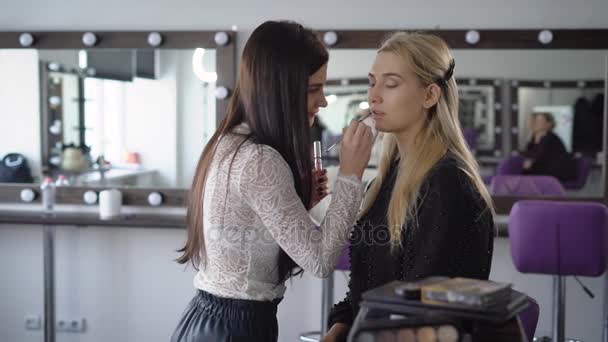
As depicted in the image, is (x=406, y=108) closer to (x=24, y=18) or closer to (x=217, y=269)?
(x=217, y=269)

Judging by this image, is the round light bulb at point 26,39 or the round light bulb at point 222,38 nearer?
the round light bulb at point 222,38

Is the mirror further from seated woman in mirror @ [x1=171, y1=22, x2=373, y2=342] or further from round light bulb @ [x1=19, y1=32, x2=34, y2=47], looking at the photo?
seated woman in mirror @ [x1=171, y1=22, x2=373, y2=342]

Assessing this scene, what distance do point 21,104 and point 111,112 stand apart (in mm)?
537

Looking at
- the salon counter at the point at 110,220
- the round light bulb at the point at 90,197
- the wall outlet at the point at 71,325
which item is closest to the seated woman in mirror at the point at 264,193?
the salon counter at the point at 110,220

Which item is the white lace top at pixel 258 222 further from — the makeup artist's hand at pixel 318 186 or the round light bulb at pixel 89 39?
the round light bulb at pixel 89 39

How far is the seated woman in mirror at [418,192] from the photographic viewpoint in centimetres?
136

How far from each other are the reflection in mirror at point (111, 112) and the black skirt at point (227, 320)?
2.39 m

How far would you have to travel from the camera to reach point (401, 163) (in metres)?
1.58

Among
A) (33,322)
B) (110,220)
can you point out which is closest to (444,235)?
(110,220)

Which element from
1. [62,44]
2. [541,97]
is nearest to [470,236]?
[541,97]

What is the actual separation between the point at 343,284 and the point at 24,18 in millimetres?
2223

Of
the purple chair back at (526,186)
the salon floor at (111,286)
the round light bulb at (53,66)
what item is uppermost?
the round light bulb at (53,66)

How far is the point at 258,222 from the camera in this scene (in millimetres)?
1521

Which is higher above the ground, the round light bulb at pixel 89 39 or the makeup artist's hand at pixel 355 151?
the round light bulb at pixel 89 39
